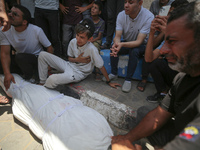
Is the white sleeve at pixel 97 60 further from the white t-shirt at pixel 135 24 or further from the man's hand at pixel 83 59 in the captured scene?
the white t-shirt at pixel 135 24

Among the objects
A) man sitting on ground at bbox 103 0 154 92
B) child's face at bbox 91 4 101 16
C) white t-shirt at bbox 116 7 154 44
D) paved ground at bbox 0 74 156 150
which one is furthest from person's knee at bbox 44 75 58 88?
child's face at bbox 91 4 101 16

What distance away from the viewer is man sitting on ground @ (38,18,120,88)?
234cm

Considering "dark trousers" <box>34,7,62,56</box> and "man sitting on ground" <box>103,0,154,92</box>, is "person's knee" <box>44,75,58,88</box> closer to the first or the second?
"man sitting on ground" <box>103,0,154,92</box>

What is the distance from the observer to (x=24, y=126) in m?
1.93

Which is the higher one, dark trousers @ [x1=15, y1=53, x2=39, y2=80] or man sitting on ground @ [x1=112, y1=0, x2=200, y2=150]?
man sitting on ground @ [x1=112, y1=0, x2=200, y2=150]

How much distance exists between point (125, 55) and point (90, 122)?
1.75m

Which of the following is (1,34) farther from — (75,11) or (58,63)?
(75,11)

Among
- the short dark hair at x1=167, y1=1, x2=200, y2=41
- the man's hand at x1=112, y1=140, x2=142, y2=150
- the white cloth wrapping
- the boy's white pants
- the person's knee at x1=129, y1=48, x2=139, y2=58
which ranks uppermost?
the short dark hair at x1=167, y1=1, x2=200, y2=41

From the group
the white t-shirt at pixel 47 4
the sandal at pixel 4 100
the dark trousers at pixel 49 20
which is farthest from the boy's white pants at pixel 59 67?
the white t-shirt at pixel 47 4

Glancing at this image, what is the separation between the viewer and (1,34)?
96.8 inches

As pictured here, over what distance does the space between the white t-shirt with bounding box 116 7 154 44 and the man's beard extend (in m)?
1.64

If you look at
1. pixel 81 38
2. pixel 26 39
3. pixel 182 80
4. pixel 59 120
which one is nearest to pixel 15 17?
pixel 26 39

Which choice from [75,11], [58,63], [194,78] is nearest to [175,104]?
[194,78]

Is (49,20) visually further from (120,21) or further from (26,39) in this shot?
(120,21)
